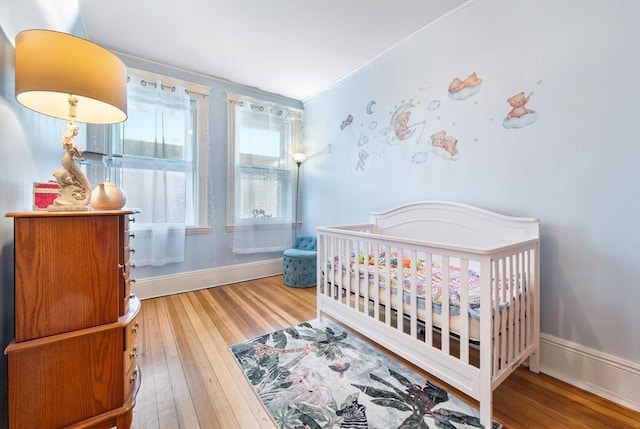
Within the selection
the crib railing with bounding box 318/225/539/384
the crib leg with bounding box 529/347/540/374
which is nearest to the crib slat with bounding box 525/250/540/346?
the crib railing with bounding box 318/225/539/384

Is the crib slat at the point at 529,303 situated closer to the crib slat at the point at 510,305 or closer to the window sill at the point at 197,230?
the crib slat at the point at 510,305

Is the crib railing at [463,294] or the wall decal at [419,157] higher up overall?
the wall decal at [419,157]

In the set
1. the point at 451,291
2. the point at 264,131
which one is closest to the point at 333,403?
the point at 451,291

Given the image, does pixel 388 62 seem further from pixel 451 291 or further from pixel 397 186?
pixel 451 291

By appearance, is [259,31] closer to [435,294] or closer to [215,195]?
[215,195]

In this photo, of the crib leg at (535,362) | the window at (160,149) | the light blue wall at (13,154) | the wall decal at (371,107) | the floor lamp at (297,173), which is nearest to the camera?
the light blue wall at (13,154)

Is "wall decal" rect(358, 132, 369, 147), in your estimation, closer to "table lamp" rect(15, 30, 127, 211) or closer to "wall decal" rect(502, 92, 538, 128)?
"wall decal" rect(502, 92, 538, 128)

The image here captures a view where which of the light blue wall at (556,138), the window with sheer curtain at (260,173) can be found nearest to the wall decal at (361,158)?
the light blue wall at (556,138)

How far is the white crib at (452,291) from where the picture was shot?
119 cm

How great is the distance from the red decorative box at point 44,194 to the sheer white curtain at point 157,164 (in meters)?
1.64

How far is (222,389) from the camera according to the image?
142 centimetres

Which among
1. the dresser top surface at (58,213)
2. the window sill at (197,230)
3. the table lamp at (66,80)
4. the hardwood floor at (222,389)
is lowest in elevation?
the hardwood floor at (222,389)

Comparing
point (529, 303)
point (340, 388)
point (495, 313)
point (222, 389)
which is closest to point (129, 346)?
point (222, 389)

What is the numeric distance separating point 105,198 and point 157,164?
1.79 meters
